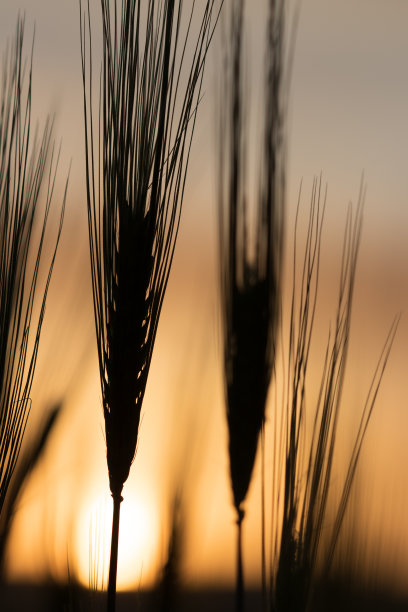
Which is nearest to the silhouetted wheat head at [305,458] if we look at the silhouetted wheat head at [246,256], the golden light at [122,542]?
the silhouetted wheat head at [246,256]

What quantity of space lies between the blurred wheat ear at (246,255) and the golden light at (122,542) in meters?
0.10

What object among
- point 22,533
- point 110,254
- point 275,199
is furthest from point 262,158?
point 22,533

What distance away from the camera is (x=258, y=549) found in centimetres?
96

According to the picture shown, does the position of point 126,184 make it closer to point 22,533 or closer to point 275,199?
point 275,199

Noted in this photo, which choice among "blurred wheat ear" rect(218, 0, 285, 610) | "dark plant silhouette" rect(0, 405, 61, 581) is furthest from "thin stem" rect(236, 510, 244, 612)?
"dark plant silhouette" rect(0, 405, 61, 581)

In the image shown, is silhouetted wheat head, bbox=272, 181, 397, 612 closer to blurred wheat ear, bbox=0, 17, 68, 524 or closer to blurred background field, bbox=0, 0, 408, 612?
blurred background field, bbox=0, 0, 408, 612

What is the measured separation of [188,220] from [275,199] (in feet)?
0.61

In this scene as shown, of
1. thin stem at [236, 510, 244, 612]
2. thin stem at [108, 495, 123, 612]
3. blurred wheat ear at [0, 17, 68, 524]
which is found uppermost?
blurred wheat ear at [0, 17, 68, 524]

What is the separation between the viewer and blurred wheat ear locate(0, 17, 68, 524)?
639 millimetres

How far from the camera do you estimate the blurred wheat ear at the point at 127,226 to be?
565 mm

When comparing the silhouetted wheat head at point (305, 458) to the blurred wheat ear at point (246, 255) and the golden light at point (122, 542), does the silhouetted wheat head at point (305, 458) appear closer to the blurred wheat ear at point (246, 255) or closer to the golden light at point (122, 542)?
the blurred wheat ear at point (246, 255)

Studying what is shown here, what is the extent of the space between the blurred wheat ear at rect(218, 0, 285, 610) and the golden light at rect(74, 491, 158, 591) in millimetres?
101

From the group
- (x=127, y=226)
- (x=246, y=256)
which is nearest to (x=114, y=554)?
(x=127, y=226)

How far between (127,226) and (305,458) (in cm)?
35
